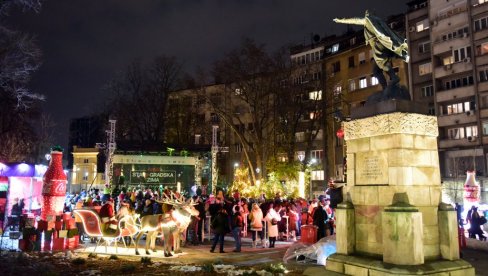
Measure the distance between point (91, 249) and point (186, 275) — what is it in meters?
7.32

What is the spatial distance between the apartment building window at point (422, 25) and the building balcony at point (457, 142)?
11.9 meters

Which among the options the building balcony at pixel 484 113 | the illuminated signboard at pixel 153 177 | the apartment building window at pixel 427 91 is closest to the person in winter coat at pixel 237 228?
the illuminated signboard at pixel 153 177

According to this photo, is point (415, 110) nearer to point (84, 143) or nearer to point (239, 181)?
point (239, 181)

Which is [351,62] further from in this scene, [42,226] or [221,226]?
[42,226]

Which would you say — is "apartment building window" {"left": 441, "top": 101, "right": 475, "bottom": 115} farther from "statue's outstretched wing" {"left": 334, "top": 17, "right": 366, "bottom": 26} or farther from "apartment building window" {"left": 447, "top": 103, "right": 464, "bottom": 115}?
"statue's outstretched wing" {"left": 334, "top": 17, "right": 366, "bottom": 26}

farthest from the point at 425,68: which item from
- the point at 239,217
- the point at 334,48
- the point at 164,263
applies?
the point at 164,263

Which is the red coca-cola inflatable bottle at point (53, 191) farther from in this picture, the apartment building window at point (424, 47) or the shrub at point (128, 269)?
the apartment building window at point (424, 47)

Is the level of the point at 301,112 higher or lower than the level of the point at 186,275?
higher

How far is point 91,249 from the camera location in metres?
17.0

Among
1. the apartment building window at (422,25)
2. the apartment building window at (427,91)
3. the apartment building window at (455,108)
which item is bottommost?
the apartment building window at (455,108)

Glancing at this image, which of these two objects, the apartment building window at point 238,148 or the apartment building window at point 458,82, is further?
the apartment building window at point 238,148

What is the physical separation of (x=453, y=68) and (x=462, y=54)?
1.52 metres

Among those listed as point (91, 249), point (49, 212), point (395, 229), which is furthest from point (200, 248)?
point (395, 229)

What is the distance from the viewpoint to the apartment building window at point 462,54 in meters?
41.5
